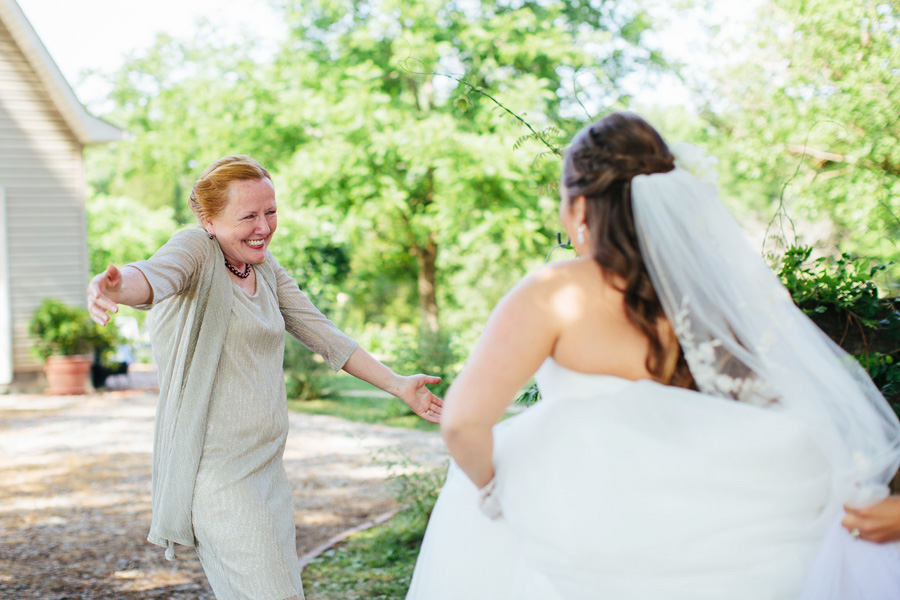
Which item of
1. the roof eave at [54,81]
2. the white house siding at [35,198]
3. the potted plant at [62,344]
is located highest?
the roof eave at [54,81]

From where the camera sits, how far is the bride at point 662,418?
183cm

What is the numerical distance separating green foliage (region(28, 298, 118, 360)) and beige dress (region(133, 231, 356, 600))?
36.9 ft

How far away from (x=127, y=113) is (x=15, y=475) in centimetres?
2931

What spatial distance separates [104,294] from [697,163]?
1.64 metres

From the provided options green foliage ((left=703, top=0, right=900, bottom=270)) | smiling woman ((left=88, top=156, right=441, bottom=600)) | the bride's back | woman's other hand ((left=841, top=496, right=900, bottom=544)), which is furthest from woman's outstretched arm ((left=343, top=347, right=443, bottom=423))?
green foliage ((left=703, top=0, right=900, bottom=270))

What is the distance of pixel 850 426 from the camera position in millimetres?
1930

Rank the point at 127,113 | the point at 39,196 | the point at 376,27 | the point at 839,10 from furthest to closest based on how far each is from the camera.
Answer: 1. the point at 127,113
2. the point at 376,27
3. the point at 39,196
4. the point at 839,10

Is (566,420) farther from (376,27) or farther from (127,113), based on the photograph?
(127,113)

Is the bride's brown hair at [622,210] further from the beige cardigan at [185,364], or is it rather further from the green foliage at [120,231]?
the green foliage at [120,231]

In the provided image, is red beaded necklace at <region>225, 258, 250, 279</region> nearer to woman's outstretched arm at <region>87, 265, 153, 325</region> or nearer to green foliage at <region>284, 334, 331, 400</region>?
woman's outstretched arm at <region>87, 265, 153, 325</region>

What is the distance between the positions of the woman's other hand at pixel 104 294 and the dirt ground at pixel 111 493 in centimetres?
306

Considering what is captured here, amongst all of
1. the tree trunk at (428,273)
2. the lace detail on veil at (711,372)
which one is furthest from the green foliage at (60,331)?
the lace detail on veil at (711,372)

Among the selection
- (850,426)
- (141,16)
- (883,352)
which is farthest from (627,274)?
(141,16)

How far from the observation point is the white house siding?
13.4m
